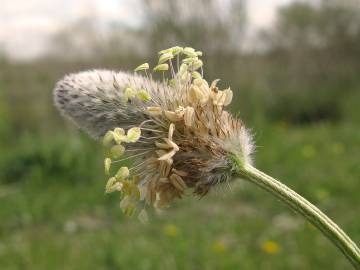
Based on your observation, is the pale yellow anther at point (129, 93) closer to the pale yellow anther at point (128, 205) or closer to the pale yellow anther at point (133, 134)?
the pale yellow anther at point (133, 134)

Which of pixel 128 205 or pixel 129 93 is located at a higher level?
pixel 129 93

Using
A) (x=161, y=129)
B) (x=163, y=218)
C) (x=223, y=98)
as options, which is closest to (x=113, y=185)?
(x=161, y=129)

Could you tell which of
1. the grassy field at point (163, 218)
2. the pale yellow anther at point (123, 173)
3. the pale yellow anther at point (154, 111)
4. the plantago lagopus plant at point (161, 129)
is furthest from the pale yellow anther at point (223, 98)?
the grassy field at point (163, 218)

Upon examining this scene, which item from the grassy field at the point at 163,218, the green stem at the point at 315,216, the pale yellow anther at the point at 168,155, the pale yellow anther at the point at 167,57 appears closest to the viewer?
A: the green stem at the point at 315,216

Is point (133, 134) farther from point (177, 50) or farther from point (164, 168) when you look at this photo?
point (177, 50)

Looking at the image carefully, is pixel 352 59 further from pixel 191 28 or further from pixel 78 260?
pixel 78 260

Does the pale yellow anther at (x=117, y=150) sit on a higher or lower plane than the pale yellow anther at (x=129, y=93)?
lower
